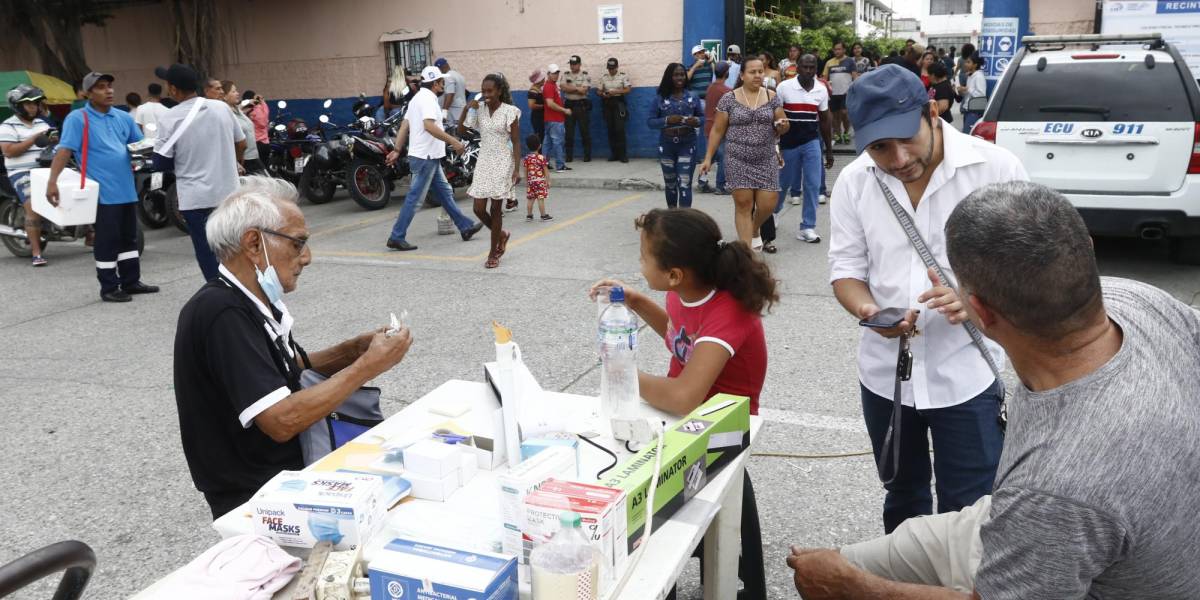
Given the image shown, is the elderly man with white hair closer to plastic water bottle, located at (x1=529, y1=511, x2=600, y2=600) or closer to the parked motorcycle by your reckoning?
plastic water bottle, located at (x1=529, y1=511, x2=600, y2=600)

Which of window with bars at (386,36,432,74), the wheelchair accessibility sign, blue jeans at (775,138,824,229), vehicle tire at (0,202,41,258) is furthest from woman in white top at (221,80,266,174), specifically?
blue jeans at (775,138,824,229)

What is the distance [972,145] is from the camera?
261 cm

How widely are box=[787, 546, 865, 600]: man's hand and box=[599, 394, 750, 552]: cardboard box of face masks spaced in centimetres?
31

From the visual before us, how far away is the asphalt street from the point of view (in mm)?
3725

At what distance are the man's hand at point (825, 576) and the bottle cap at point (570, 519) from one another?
0.72 meters

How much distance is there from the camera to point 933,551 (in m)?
2.25

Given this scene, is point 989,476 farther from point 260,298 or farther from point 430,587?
point 260,298

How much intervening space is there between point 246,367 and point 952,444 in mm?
2060

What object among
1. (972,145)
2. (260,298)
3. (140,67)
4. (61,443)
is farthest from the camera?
(140,67)

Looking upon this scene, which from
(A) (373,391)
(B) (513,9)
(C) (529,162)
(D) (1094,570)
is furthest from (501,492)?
(B) (513,9)

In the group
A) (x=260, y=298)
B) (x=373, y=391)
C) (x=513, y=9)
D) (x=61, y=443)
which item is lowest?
(x=61, y=443)

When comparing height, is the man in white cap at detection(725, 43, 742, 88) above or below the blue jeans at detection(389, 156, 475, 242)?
above

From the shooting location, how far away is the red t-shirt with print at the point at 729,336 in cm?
288

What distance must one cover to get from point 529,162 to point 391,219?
2.07 metres
